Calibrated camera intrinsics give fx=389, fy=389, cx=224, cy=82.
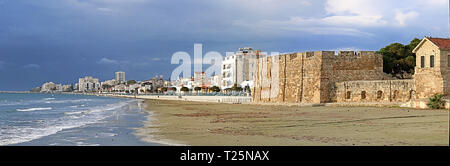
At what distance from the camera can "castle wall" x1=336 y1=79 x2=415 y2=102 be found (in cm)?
2211

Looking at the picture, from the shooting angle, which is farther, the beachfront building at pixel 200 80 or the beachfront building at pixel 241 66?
the beachfront building at pixel 200 80

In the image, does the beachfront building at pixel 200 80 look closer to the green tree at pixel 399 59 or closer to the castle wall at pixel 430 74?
the green tree at pixel 399 59

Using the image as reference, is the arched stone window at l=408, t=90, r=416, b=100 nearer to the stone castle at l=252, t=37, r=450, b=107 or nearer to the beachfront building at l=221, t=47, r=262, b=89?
the stone castle at l=252, t=37, r=450, b=107

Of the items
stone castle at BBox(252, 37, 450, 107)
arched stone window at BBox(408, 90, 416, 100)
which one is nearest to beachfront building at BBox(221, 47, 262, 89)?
stone castle at BBox(252, 37, 450, 107)

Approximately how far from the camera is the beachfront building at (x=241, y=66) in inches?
2876

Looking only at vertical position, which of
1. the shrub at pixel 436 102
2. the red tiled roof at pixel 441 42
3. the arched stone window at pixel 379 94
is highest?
the red tiled roof at pixel 441 42

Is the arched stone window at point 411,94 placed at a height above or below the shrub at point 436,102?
above

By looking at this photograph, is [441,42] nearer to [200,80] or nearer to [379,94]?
[379,94]

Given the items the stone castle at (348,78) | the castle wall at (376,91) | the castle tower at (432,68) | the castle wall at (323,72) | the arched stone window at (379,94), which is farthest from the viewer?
the castle wall at (323,72)

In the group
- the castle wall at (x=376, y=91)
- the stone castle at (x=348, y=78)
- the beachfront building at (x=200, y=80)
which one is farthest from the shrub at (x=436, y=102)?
the beachfront building at (x=200, y=80)
